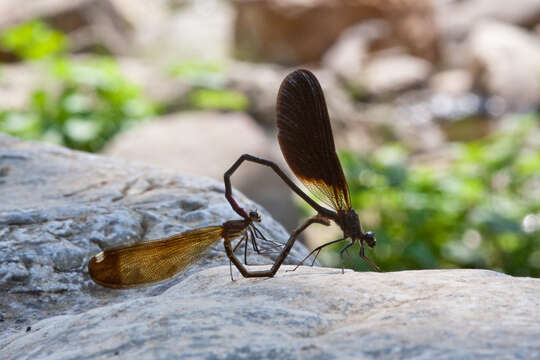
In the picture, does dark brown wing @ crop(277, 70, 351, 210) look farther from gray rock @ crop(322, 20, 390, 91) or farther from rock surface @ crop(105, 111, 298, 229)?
gray rock @ crop(322, 20, 390, 91)

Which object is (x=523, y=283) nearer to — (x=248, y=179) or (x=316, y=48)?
(x=248, y=179)

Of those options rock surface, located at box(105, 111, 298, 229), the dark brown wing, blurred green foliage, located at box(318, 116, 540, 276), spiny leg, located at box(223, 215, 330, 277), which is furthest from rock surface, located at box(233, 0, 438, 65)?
spiny leg, located at box(223, 215, 330, 277)

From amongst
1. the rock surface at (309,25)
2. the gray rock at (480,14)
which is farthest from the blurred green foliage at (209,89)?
the gray rock at (480,14)

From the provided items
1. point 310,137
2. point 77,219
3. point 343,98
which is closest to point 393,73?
point 343,98

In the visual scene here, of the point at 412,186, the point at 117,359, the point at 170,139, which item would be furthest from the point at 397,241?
the point at 117,359

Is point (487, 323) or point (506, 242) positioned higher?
point (487, 323)

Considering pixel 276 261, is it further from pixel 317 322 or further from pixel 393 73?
pixel 393 73
